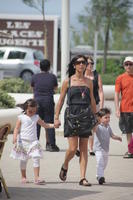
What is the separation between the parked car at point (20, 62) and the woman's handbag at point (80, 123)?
27.5m

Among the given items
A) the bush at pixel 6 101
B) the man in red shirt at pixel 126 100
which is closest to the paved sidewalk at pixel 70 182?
the man in red shirt at pixel 126 100

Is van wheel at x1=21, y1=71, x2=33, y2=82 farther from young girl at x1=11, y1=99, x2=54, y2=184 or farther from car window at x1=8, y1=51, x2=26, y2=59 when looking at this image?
young girl at x1=11, y1=99, x2=54, y2=184

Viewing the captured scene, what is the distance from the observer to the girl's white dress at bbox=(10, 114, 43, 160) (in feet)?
37.2

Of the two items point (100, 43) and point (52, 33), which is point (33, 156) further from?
point (100, 43)

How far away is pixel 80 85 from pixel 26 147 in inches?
41.5

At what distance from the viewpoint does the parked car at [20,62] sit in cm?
3897

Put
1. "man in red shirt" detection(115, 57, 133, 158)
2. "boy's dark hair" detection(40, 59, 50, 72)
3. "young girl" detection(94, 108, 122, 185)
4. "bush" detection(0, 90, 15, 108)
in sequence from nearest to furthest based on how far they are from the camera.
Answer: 1. "young girl" detection(94, 108, 122, 185)
2. "man in red shirt" detection(115, 57, 133, 158)
3. "boy's dark hair" detection(40, 59, 50, 72)
4. "bush" detection(0, 90, 15, 108)

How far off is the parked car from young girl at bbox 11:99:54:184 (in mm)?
27250

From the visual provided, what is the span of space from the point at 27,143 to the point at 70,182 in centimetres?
78

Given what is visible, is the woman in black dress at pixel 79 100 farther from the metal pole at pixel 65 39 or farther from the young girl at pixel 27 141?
the metal pole at pixel 65 39

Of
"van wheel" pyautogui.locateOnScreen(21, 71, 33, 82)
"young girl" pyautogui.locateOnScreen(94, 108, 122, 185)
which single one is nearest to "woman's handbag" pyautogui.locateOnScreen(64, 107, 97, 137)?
"young girl" pyautogui.locateOnScreen(94, 108, 122, 185)

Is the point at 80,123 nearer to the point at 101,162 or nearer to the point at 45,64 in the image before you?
the point at 101,162

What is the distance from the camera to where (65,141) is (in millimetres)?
16859

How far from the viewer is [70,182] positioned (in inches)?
457
